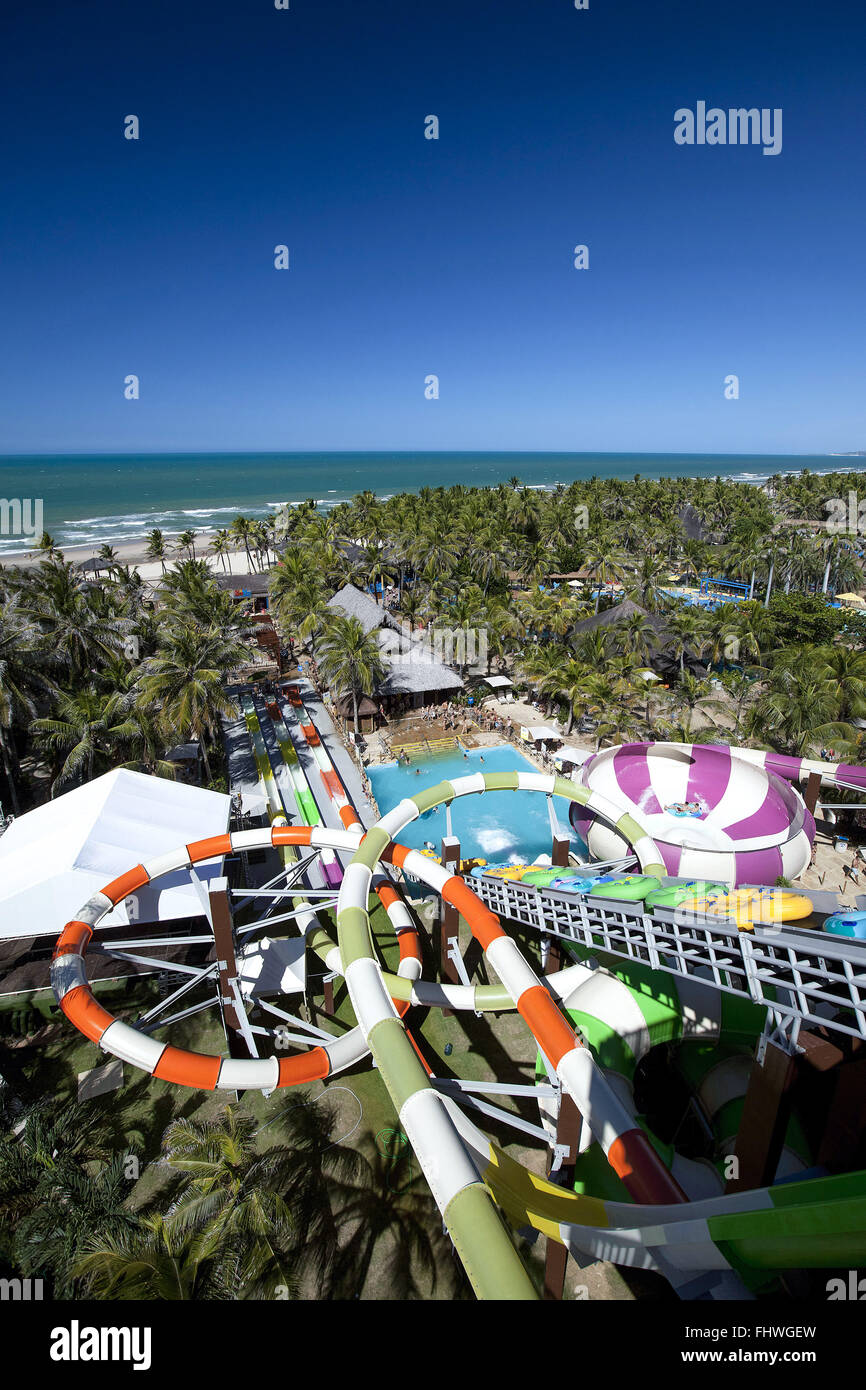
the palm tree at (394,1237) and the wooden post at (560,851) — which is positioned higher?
the wooden post at (560,851)

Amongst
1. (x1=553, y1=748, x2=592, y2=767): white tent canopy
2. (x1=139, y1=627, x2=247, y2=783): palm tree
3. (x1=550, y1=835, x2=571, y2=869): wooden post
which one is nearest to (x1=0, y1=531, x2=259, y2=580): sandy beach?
(x1=139, y1=627, x2=247, y2=783): palm tree

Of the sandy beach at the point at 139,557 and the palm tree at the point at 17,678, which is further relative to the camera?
the sandy beach at the point at 139,557

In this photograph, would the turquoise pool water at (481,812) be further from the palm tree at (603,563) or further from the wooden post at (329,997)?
the palm tree at (603,563)

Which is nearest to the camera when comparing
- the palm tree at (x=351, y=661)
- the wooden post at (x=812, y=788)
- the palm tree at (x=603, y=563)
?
the wooden post at (x=812, y=788)

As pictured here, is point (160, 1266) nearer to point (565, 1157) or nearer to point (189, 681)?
point (565, 1157)

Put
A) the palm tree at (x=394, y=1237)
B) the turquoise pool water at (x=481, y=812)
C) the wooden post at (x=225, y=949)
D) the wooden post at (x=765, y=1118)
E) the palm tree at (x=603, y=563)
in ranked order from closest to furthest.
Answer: the wooden post at (x=765, y=1118) < the palm tree at (x=394, y=1237) < the wooden post at (x=225, y=949) < the turquoise pool water at (x=481, y=812) < the palm tree at (x=603, y=563)

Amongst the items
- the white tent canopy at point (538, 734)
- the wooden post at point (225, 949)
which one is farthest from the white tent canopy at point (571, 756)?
the wooden post at point (225, 949)

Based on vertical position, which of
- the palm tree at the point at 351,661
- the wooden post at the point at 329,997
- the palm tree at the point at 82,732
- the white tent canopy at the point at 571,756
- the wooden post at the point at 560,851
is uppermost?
the palm tree at the point at 351,661
